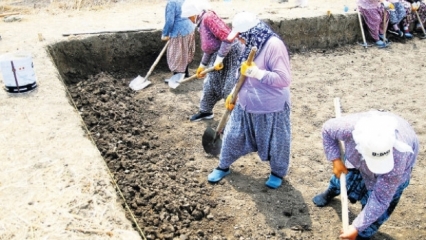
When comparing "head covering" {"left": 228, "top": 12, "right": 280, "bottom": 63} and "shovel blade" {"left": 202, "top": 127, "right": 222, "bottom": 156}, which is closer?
"head covering" {"left": 228, "top": 12, "right": 280, "bottom": 63}

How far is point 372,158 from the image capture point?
2838 mm

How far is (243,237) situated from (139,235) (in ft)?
3.37

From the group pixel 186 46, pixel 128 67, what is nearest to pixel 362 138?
pixel 186 46

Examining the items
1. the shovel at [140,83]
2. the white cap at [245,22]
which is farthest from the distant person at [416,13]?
the white cap at [245,22]

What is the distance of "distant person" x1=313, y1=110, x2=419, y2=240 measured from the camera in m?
2.82

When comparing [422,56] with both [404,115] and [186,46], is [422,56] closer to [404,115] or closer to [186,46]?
[404,115]

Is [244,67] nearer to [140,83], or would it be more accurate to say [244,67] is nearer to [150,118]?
[150,118]

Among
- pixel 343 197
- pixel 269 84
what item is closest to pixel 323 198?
pixel 343 197

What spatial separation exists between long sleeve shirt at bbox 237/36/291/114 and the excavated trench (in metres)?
1.01

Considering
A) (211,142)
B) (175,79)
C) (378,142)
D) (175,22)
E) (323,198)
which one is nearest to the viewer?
(378,142)

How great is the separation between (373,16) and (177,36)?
164 inches

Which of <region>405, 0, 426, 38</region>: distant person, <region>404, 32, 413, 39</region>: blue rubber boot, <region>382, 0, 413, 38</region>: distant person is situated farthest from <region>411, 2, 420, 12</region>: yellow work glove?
<region>404, 32, 413, 39</region>: blue rubber boot

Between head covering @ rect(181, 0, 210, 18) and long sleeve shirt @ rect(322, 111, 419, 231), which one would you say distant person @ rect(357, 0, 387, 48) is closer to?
head covering @ rect(181, 0, 210, 18)

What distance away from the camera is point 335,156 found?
11.3 feet
